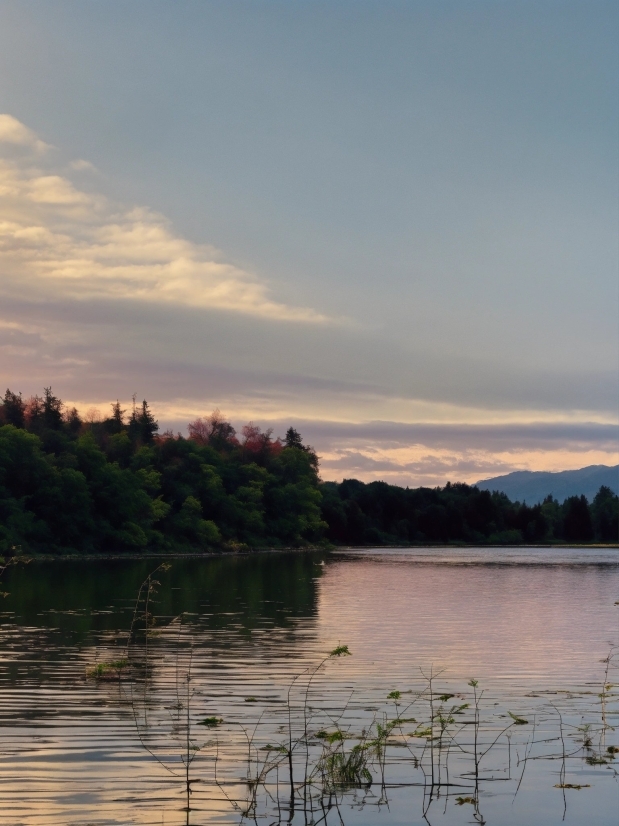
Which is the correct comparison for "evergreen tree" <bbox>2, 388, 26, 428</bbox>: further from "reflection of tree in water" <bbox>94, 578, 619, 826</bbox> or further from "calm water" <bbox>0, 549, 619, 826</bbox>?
"reflection of tree in water" <bbox>94, 578, 619, 826</bbox>

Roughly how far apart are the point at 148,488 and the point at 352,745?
12558 centimetres

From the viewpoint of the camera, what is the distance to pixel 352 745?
17.0 m

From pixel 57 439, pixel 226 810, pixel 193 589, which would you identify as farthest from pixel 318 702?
pixel 57 439

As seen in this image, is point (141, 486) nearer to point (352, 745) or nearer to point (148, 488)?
point (148, 488)

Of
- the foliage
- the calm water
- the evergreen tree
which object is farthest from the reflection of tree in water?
the evergreen tree

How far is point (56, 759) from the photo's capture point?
1570 centimetres

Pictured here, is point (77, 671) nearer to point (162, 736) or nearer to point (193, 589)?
point (162, 736)

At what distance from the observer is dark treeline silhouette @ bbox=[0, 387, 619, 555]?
384ft

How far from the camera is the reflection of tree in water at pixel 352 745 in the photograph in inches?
555

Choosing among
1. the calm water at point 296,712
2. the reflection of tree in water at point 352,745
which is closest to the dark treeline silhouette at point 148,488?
the calm water at point 296,712

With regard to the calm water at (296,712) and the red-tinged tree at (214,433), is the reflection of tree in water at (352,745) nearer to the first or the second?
the calm water at (296,712)

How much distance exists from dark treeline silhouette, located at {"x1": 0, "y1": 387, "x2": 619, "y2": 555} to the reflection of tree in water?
273 ft

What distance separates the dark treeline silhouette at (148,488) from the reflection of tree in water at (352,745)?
273 feet

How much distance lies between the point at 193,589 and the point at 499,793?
4748 centimetres
